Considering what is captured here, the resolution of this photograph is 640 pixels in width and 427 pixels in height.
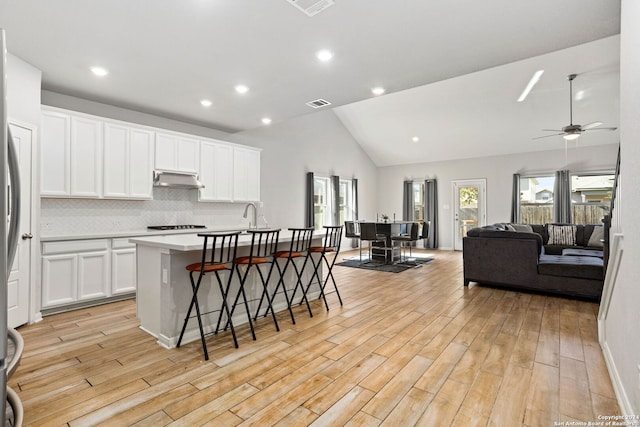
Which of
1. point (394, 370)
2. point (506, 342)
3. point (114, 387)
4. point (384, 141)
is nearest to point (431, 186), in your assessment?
point (384, 141)

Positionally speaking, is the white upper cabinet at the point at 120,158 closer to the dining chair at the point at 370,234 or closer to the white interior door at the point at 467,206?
the dining chair at the point at 370,234

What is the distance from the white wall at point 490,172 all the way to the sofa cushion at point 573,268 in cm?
457

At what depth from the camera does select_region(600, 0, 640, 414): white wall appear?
1.75 m

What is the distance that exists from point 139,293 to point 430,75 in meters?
3.92

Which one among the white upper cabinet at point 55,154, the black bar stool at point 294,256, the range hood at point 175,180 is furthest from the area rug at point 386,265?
the white upper cabinet at point 55,154

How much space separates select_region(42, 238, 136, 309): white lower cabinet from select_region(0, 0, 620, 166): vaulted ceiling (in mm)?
1963

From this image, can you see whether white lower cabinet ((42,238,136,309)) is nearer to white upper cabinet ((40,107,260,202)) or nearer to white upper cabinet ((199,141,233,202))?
white upper cabinet ((40,107,260,202))

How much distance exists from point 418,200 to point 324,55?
7.67 meters

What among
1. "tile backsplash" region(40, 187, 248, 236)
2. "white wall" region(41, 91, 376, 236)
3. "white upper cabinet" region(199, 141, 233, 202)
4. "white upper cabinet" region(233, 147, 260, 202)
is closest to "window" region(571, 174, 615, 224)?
"white wall" region(41, 91, 376, 236)

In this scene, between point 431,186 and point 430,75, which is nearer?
point 430,75

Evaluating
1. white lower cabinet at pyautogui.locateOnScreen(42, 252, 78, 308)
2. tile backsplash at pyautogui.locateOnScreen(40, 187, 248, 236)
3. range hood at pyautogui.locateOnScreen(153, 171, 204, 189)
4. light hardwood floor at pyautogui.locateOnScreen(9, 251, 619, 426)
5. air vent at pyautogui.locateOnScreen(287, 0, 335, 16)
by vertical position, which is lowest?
light hardwood floor at pyautogui.locateOnScreen(9, 251, 619, 426)

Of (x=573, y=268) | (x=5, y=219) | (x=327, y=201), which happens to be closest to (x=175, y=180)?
(x=5, y=219)

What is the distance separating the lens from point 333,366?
2447 mm

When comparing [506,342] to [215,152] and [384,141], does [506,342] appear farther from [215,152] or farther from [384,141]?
[384,141]
